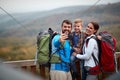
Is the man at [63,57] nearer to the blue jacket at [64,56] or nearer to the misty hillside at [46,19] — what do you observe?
the blue jacket at [64,56]

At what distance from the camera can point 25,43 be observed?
2684 millimetres

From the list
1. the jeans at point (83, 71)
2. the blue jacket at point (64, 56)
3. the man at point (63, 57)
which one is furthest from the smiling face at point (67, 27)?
the jeans at point (83, 71)

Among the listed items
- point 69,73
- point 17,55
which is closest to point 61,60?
point 69,73

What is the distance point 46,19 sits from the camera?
2758 millimetres

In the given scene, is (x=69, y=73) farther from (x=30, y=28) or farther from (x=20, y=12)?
(x=20, y=12)

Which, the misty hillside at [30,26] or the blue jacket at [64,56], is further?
the misty hillside at [30,26]

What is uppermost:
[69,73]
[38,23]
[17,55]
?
[38,23]

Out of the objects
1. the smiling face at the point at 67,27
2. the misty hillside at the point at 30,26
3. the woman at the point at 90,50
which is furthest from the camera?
the misty hillside at the point at 30,26

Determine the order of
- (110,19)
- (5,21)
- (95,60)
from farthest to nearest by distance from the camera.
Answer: (110,19)
(5,21)
(95,60)

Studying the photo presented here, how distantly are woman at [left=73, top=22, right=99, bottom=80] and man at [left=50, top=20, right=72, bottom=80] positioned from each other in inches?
5.4

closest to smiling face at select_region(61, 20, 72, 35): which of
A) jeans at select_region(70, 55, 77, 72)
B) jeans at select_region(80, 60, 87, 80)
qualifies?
jeans at select_region(70, 55, 77, 72)

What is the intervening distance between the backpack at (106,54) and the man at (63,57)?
0.27 meters

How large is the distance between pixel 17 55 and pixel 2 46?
0.64 ft

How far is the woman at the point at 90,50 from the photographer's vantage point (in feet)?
7.66
